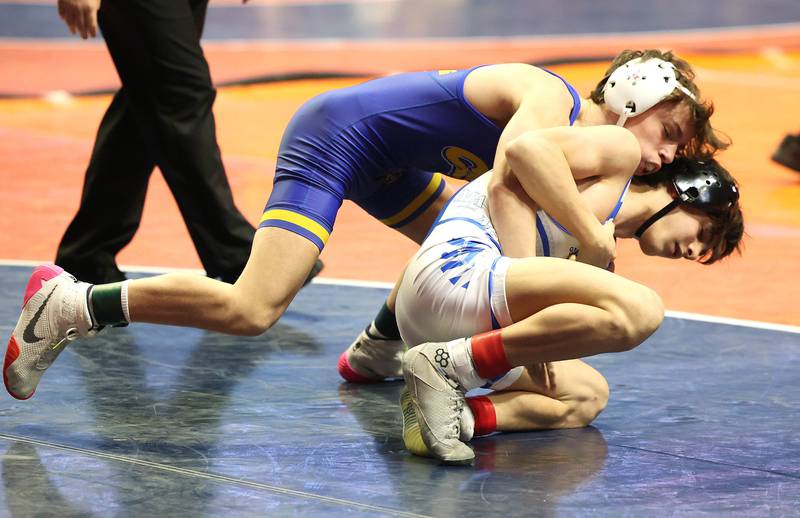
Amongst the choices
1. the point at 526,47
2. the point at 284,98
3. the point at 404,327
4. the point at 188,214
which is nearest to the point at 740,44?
the point at 526,47

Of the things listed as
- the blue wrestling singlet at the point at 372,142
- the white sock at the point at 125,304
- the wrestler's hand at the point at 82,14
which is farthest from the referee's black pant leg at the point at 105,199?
the white sock at the point at 125,304

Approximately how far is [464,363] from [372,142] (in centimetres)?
84

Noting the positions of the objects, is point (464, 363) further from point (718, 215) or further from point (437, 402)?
point (718, 215)

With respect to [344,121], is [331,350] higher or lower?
lower

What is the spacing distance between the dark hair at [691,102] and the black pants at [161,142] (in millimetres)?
1430

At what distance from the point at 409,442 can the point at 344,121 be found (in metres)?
0.98

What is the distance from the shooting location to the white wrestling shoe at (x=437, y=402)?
317 centimetres

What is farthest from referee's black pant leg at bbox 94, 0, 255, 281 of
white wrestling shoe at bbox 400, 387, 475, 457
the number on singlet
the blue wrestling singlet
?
white wrestling shoe at bbox 400, 387, 475, 457

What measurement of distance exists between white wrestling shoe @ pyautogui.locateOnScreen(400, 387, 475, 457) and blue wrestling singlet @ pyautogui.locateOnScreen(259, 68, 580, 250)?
1.67 ft

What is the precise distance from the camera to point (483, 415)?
11.1ft

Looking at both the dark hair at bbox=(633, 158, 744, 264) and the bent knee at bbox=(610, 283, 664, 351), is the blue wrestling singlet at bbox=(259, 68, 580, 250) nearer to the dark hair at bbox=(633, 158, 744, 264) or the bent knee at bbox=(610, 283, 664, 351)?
the dark hair at bbox=(633, 158, 744, 264)

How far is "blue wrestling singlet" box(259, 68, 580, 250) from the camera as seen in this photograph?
3.67 metres

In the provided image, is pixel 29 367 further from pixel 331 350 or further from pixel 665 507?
pixel 665 507

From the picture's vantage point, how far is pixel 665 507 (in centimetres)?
289
